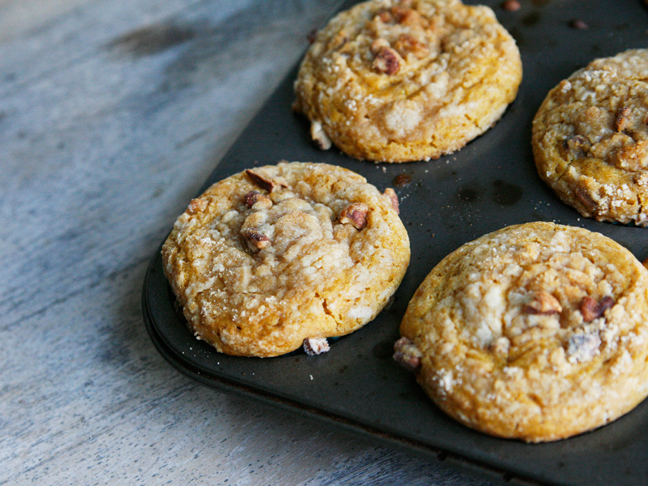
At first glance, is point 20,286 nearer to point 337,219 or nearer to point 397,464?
point 337,219

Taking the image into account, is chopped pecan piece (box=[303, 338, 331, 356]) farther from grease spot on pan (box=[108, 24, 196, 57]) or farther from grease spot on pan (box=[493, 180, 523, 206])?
grease spot on pan (box=[108, 24, 196, 57])

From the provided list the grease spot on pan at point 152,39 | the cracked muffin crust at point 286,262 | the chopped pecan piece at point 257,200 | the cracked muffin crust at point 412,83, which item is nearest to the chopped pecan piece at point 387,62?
the cracked muffin crust at point 412,83

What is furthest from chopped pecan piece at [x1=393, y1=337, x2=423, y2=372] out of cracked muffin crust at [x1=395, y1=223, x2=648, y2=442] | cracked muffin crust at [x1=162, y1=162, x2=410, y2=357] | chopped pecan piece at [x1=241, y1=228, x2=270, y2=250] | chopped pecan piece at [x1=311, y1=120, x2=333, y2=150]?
chopped pecan piece at [x1=311, y1=120, x2=333, y2=150]

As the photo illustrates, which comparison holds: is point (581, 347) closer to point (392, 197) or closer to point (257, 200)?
point (392, 197)

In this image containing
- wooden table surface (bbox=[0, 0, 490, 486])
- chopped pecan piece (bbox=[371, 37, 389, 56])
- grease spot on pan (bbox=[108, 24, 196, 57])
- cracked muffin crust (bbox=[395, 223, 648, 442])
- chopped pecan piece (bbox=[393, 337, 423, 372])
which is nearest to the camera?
cracked muffin crust (bbox=[395, 223, 648, 442])

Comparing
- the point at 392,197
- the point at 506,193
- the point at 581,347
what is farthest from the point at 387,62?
the point at 581,347

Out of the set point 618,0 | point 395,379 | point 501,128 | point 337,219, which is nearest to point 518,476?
point 395,379
